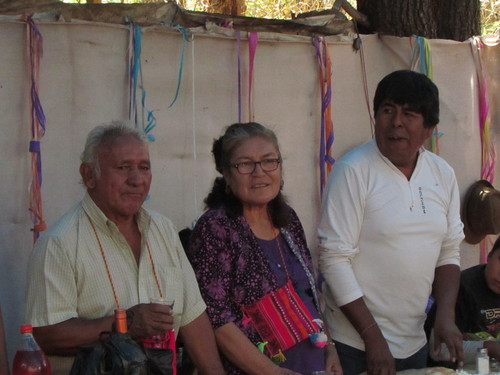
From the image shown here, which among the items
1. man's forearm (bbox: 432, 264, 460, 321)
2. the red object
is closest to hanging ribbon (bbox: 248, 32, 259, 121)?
man's forearm (bbox: 432, 264, 460, 321)

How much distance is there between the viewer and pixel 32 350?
7.95 feet

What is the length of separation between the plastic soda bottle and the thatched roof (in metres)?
1.76

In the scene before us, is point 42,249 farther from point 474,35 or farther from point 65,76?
point 474,35

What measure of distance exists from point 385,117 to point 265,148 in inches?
20.5

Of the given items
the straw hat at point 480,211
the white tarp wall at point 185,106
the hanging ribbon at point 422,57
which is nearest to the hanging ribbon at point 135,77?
the white tarp wall at point 185,106

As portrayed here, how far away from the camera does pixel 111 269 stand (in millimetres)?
2725

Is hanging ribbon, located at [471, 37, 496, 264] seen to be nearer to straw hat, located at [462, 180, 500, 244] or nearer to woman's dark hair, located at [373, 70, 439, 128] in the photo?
straw hat, located at [462, 180, 500, 244]

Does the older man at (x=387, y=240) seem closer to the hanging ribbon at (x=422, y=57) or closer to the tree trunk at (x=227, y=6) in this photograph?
the hanging ribbon at (x=422, y=57)

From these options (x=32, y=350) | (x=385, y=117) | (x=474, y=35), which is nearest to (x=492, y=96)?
(x=474, y=35)

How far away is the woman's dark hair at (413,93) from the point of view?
3.20m

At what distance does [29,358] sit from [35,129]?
153cm

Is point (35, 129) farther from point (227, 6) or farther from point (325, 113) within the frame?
point (227, 6)

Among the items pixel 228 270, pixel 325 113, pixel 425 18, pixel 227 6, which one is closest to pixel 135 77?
pixel 325 113

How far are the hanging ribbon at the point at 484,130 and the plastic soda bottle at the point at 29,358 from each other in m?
3.28
